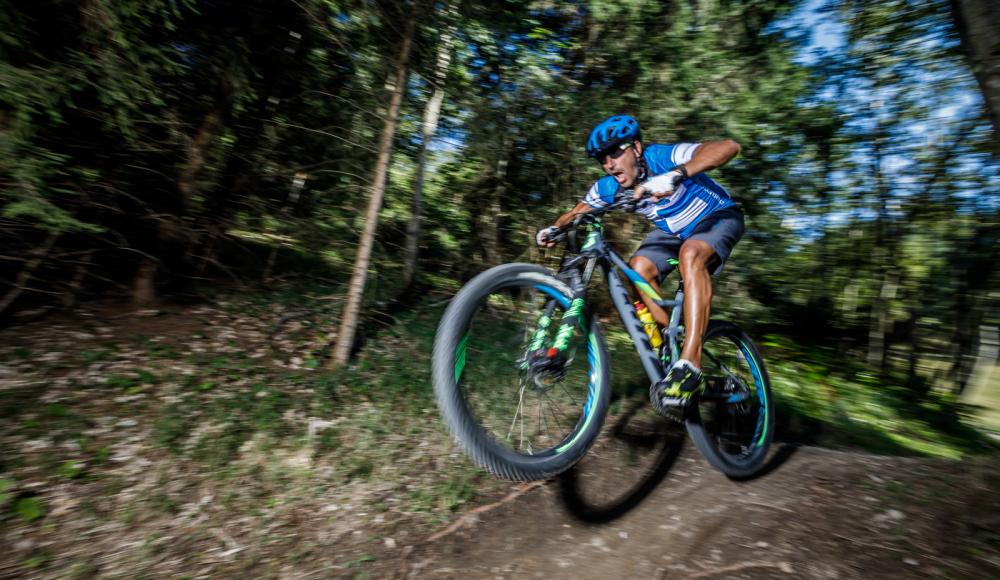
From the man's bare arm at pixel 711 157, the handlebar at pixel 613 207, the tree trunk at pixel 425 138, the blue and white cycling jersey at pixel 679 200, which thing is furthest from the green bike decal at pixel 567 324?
the tree trunk at pixel 425 138

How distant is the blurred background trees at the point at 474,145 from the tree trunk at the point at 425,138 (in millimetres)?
31

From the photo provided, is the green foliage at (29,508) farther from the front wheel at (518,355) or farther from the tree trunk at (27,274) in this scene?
the front wheel at (518,355)

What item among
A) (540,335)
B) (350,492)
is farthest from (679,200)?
(350,492)

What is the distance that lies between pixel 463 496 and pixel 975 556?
8.70 ft

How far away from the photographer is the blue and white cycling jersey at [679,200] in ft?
10.6

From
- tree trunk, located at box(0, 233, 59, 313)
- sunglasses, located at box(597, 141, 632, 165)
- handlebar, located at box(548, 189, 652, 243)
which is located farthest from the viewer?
tree trunk, located at box(0, 233, 59, 313)

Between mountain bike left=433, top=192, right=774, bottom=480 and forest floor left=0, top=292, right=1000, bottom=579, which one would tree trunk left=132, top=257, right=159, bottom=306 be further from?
mountain bike left=433, top=192, right=774, bottom=480

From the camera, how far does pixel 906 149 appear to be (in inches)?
274

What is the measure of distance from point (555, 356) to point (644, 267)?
1144mm

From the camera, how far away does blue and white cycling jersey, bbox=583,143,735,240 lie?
3227 millimetres

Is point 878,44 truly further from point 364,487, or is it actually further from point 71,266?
point 71,266

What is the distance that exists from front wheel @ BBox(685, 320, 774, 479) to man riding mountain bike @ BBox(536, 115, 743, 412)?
611mm

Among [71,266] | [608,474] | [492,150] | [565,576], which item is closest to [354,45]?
[492,150]

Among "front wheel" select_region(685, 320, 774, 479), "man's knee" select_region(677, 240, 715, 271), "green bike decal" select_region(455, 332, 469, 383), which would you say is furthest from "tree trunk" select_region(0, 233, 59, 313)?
"front wheel" select_region(685, 320, 774, 479)
